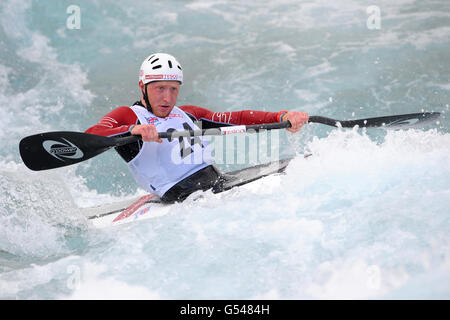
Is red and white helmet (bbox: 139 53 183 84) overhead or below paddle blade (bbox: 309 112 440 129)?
overhead

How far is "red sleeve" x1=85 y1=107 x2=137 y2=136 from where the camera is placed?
3426 mm

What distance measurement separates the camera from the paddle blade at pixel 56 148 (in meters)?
3.47

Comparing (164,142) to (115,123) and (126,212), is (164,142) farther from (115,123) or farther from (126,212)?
(126,212)

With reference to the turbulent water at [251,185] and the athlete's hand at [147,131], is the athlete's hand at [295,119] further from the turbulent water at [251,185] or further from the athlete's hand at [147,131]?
the athlete's hand at [147,131]

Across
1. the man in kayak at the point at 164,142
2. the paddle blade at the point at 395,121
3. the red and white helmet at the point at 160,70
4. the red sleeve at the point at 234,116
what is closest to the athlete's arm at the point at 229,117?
the red sleeve at the point at 234,116


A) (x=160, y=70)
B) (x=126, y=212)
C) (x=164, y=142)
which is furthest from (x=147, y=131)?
(x=126, y=212)

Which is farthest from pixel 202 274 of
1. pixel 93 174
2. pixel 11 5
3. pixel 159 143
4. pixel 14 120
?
pixel 11 5

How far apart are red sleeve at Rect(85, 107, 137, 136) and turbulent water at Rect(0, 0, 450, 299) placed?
0.61 metres

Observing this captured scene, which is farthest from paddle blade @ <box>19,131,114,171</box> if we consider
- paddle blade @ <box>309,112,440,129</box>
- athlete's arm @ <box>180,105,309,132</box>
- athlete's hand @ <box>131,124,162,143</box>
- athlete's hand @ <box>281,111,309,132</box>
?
paddle blade @ <box>309,112,440,129</box>

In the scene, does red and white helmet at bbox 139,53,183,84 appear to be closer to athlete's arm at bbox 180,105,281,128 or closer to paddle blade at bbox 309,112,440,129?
athlete's arm at bbox 180,105,281,128

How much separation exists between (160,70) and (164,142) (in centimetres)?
48

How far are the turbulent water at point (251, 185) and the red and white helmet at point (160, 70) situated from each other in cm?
86

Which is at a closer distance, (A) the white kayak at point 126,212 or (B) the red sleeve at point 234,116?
(A) the white kayak at point 126,212
